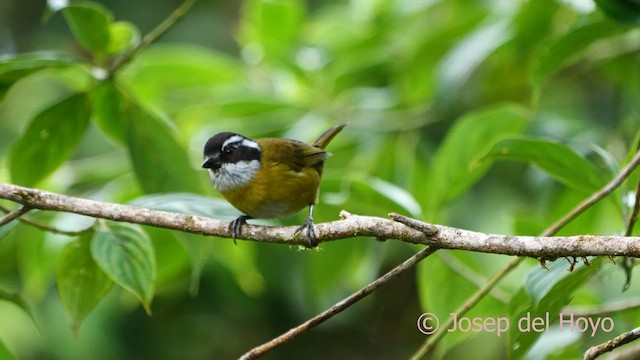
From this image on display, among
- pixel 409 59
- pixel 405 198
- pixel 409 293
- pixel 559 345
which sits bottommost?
pixel 559 345

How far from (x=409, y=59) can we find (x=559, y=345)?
168 cm

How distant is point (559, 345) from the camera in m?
2.77

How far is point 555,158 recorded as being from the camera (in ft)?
7.78

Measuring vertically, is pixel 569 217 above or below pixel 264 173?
below

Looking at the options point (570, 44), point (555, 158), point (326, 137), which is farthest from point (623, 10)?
point (326, 137)

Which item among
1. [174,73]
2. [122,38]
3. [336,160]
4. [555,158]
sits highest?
[174,73]

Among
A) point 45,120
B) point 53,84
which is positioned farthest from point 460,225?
→ point 53,84

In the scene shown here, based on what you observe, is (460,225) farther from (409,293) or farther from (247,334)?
(247,334)

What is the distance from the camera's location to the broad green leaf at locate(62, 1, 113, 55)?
104 inches

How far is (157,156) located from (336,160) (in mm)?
1400

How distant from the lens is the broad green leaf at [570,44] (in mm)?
2732

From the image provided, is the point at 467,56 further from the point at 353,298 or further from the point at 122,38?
the point at 353,298

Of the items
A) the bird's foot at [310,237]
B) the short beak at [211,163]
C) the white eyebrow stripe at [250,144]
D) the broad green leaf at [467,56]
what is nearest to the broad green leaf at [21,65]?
the short beak at [211,163]

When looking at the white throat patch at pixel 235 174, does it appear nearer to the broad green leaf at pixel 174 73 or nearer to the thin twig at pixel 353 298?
the broad green leaf at pixel 174 73
